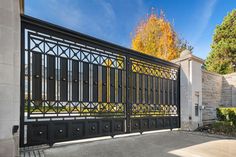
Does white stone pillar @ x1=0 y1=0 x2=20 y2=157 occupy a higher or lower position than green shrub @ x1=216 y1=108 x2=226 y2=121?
higher

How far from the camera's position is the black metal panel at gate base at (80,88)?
3609 mm

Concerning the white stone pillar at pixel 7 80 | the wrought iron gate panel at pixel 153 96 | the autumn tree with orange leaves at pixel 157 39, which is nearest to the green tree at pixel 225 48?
the autumn tree with orange leaves at pixel 157 39

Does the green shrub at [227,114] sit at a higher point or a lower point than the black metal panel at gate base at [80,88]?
lower

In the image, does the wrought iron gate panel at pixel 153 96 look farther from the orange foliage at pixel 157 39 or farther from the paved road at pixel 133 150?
the orange foliage at pixel 157 39

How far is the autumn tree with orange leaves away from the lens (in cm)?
1295

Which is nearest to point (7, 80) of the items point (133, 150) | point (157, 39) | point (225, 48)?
point (133, 150)

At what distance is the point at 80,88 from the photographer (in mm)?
4332

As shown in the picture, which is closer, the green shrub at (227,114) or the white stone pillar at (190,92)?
the white stone pillar at (190,92)

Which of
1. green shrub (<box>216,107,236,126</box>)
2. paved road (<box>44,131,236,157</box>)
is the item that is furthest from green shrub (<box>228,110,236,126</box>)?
paved road (<box>44,131,236,157</box>)

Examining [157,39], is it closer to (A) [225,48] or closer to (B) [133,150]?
(A) [225,48]

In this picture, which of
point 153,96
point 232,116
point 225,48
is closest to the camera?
point 153,96

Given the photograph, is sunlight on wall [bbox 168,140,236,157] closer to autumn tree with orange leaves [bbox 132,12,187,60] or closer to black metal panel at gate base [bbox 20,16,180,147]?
black metal panel at gate base [bbox 20,16,180,147]

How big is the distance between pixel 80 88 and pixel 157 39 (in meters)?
10.4

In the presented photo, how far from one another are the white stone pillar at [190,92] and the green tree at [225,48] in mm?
10766
